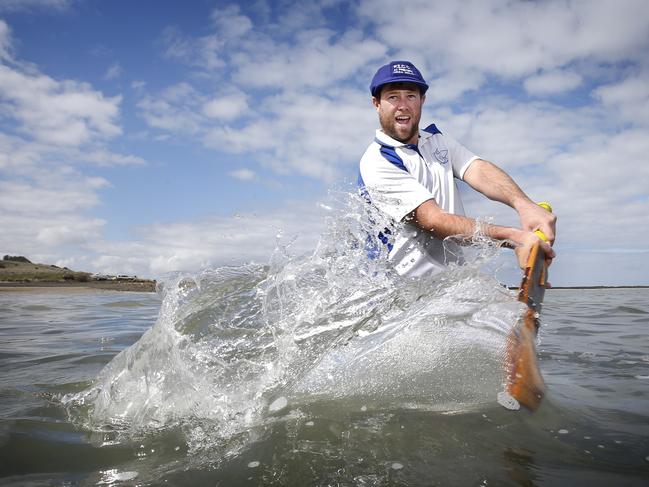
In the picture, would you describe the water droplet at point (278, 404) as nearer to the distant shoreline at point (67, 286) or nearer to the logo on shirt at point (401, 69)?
the logo on shirt at point (401, 69)

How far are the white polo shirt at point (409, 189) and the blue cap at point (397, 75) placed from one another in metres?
0.37

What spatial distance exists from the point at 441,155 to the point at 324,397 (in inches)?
82.3

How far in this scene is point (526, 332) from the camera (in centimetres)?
278

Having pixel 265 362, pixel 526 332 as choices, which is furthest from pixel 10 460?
pixel 526 332

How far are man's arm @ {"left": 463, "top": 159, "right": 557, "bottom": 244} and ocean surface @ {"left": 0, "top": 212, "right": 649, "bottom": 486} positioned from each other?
397 mm

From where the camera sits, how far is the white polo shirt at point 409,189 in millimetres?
3150

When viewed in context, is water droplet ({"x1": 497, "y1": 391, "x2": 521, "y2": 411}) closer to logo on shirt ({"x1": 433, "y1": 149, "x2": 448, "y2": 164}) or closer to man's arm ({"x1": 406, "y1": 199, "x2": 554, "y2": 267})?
man's arm ({"x1": 406, "y1": 199, "x2": 554, "y2": 267})

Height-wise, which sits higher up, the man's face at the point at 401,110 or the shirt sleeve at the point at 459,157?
the man's face at the point at 401,110

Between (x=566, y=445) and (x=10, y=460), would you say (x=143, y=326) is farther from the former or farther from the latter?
(x=566, y=445)

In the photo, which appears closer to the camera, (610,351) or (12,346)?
(610,351)

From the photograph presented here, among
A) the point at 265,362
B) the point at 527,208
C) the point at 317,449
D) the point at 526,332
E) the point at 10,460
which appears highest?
the point at 527,208

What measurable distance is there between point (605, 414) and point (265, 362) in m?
1.94

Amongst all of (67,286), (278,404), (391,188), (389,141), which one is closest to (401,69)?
(389,141)

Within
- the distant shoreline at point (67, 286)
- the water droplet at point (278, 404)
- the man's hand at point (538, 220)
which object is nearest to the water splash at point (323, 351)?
the water droplet at point (278, 404)
